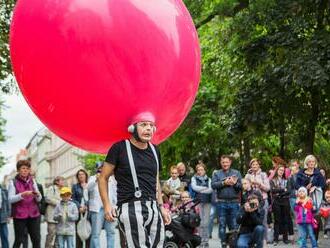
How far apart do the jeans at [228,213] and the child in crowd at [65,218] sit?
2.63 metres

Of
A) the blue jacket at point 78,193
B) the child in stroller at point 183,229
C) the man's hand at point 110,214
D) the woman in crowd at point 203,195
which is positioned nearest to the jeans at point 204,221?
the woman in crowd at point 203,195

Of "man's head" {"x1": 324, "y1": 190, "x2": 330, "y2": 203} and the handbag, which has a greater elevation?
"man's head" {"x1": 324, "y1": 190, "x2": 330, "y2": 203}

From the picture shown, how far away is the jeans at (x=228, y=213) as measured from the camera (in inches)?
521

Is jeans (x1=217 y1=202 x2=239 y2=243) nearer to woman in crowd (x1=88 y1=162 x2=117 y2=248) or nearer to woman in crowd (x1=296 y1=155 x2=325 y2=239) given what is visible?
woman in crowd (x1=296 y1=155 x2=325 y2=239)

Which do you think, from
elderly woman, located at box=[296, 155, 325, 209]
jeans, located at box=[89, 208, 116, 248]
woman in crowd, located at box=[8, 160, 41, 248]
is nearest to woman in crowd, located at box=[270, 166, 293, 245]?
elderly woman, located at box=[296, 155, 325, 209]

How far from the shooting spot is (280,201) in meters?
16.2

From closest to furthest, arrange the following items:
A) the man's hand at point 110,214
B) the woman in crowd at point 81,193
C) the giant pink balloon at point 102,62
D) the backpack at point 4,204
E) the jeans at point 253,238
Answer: the giant pink balloon at point 102,62
the man's hand at point 110,214
the jeans at point 253,238
the backpack at point 4,204
the woman in crowd at point 81,193

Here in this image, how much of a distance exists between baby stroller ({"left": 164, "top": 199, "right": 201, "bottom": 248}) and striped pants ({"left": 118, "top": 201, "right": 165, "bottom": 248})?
5.73m

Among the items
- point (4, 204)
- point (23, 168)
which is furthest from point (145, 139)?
point (4, 204)

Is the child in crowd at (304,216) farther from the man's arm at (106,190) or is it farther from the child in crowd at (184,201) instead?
the man's arm at (106,190)

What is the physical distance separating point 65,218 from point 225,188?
9.52 feet

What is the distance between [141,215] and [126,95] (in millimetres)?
1116

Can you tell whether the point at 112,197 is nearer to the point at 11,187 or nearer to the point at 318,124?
the point at 11,187

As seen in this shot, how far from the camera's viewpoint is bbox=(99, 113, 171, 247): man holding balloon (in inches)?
259
